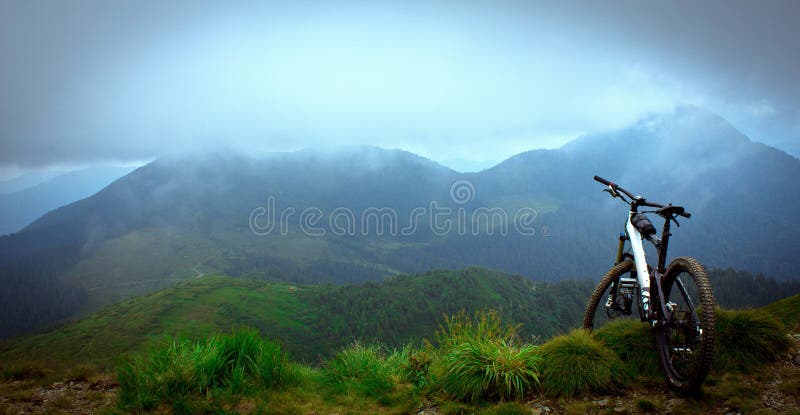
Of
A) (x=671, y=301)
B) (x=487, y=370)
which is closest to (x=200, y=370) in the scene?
(x=487, y=370)

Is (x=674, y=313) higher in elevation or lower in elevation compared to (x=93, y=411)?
higher

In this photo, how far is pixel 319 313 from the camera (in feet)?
590

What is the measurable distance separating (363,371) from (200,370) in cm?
255

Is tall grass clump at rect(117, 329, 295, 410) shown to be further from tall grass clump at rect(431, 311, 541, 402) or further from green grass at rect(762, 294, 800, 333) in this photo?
green grass at rect(762, 294, 800, 333)

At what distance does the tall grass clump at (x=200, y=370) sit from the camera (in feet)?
19.5

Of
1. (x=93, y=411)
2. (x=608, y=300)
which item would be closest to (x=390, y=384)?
(x=608, y=300)

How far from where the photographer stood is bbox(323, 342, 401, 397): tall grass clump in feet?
20.9

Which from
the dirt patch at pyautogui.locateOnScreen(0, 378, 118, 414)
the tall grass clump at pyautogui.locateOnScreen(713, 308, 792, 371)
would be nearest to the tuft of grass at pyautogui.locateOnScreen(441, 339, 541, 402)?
the tall grass clump at pyautogui.locateOnScreen(713, 308, 792, 371)

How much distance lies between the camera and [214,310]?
551 ft

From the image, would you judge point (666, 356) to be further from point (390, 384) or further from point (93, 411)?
point (93, 411)

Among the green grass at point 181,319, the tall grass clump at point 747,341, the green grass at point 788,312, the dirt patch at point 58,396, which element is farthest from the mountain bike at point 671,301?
the green grass at point 181,319

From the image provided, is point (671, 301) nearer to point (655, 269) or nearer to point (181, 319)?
point (655, 269)

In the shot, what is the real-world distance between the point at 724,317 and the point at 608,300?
149cm

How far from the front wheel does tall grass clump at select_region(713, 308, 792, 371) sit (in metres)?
0.68
